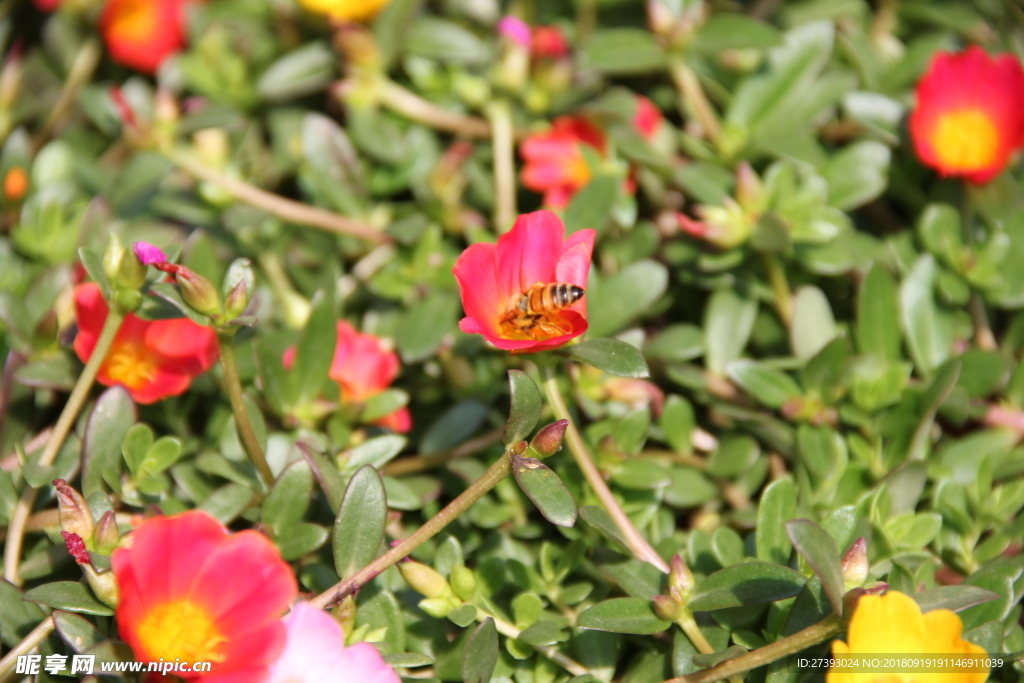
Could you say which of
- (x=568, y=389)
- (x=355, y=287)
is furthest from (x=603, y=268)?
(x=355, y=287)

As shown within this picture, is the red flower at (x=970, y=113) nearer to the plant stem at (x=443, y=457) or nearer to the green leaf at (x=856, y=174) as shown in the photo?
the green leaf at (x=856, y=174)

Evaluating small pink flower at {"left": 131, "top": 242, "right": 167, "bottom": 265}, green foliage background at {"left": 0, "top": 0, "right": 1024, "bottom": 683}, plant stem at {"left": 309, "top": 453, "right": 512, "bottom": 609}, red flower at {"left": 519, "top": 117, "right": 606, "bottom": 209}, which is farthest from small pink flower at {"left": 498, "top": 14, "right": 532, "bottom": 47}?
plant stem at {"left": 309, "top": 453, "right": 512, "bottom": 609}

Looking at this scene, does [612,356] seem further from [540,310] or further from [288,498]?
[288,498]

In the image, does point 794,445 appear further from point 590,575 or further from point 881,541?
point 590,575

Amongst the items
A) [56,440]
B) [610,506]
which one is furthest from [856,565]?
[56,440]

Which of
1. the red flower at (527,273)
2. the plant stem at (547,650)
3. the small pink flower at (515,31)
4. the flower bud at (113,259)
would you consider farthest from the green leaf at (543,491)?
the small pink flower at (515,31)

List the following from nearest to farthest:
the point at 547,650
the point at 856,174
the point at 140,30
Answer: the point at 547,650, the point at 856,174, the point at 140,30
